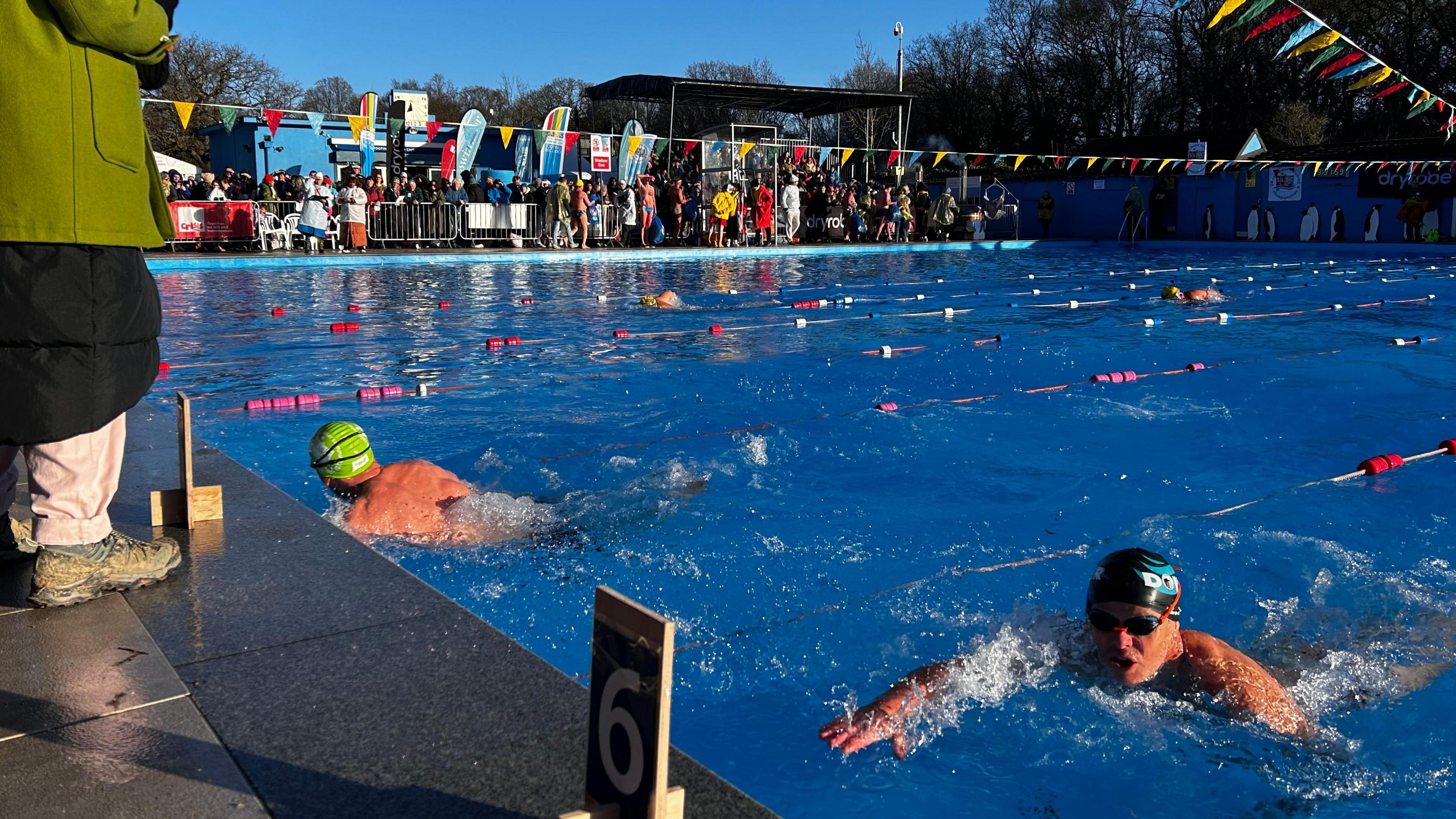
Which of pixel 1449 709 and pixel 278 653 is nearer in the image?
pixel 278 653

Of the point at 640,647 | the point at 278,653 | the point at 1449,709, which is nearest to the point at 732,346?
the point at 1449,709

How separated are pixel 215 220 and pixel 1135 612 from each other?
21756 millimetres

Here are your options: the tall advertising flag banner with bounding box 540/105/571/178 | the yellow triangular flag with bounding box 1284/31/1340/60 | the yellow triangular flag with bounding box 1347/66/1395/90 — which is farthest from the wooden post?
the tall advertising flag banner with bounding box 540/105/571/178

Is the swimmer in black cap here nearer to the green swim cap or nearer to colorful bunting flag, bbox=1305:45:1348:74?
the green swim cap

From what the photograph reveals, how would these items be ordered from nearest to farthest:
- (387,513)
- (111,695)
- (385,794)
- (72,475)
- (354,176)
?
1. (385,794)
2. (111,695)
3. (72,475)
4. (387,513)
5. (354,176)

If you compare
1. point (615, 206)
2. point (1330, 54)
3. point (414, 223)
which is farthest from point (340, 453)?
point (615, 206)

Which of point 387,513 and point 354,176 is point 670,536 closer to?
A: point 387,513

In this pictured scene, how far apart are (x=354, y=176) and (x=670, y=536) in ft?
62.4

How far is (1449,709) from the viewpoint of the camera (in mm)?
3549

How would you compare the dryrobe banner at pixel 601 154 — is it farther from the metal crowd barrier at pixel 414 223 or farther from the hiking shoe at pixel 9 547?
the hiking shoe at pixel 9 547

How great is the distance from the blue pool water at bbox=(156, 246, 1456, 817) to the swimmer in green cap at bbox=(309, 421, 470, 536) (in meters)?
0.16

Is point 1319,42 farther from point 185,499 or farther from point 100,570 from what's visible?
point 100,570

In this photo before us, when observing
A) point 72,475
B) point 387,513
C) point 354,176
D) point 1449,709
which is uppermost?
point 354,176

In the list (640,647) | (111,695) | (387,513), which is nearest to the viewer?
(640,647)
